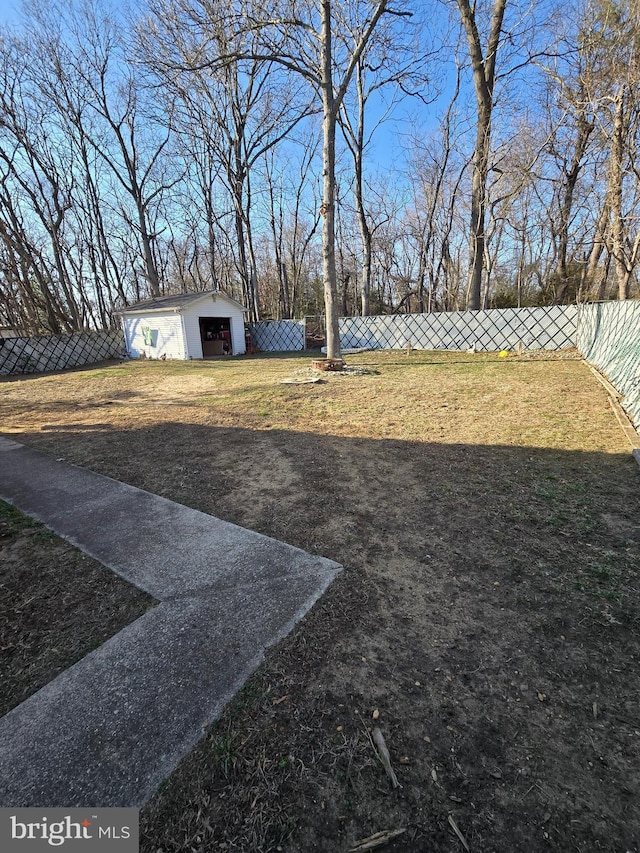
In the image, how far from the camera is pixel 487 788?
3.66 ft

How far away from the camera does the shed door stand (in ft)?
56.5

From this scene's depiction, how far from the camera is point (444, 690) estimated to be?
1.42 m

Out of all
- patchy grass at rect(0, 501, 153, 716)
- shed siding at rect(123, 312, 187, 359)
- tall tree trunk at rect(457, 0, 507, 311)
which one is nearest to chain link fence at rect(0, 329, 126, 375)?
shed siding at rect(123, 312, 187, 359)

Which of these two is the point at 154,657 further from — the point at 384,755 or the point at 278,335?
the point at 278,335

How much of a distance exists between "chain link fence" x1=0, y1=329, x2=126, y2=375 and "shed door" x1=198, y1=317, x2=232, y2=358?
4044 mm

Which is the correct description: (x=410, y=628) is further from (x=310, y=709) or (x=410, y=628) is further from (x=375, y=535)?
(x=375, y=535)

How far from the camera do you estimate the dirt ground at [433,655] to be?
1.06 m

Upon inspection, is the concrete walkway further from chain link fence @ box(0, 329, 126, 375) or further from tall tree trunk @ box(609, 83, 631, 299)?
chain link fence @ box(0, 329, 126, 375)

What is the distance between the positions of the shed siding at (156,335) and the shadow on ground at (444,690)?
1419 cm

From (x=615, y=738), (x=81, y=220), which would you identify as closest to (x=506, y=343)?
(x=615, y=738)

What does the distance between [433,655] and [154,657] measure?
121 cm

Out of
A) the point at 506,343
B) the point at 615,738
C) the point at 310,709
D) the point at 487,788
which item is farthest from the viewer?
the point at 506,343

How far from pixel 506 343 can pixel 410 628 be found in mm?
14410

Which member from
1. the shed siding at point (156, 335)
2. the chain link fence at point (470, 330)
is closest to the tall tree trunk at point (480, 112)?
the chain link fence at point (470, 330)
